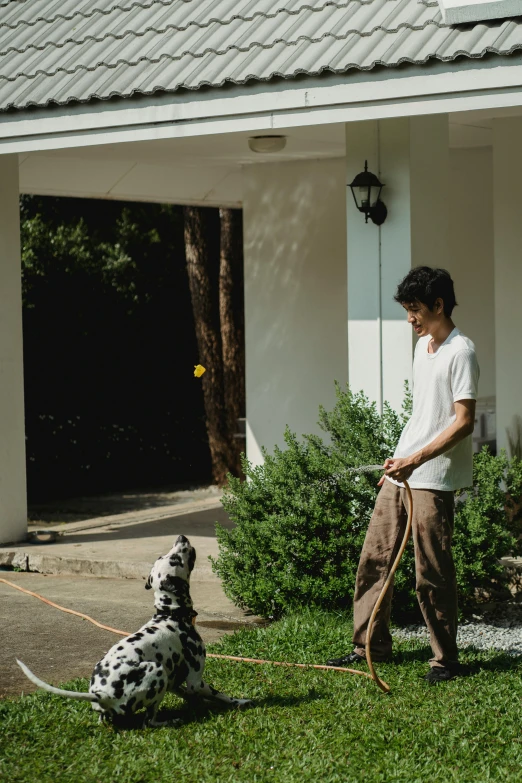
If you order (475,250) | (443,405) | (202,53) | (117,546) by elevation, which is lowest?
(117,546)

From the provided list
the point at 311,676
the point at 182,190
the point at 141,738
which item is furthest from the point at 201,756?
the point at 182,190

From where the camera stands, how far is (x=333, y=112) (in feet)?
21.5

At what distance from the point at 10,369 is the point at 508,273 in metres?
4.02

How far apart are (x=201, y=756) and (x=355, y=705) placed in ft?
2.82

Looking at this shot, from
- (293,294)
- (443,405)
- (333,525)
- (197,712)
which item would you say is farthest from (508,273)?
(197,712)

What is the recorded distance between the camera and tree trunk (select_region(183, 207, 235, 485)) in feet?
43.9

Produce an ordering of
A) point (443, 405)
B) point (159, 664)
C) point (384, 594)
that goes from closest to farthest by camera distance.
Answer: point (159, 664) → point (443, 405) → point (384, 594)

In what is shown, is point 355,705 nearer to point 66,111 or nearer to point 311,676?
point 311,676

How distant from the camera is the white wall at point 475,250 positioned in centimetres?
982

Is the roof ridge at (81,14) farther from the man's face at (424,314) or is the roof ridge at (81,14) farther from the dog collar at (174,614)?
the dog collar at (174,614)

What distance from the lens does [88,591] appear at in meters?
7.81

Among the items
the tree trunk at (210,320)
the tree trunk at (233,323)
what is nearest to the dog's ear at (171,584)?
the tree trunk at (233,323)

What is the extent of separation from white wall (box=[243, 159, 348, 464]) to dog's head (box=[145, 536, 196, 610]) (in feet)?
18.3

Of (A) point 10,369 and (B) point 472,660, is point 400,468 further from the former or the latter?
(A) point 10,369
